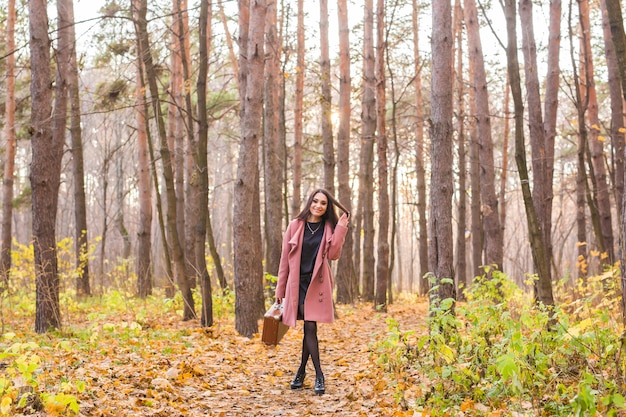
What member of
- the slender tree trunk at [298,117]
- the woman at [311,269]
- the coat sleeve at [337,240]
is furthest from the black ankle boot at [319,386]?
the slender tree trunk at [298,117]

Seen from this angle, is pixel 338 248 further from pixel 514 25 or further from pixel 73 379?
pixel 514 25

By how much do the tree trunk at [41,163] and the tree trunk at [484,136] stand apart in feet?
26.9

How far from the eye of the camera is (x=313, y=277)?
5895mm

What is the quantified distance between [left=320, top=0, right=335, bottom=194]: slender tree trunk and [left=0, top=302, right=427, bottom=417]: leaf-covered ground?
513 centimetres

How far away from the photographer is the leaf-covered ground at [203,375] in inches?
190

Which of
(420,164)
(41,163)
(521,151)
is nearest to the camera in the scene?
(521,151)

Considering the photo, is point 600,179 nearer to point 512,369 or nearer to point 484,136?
point 484,136

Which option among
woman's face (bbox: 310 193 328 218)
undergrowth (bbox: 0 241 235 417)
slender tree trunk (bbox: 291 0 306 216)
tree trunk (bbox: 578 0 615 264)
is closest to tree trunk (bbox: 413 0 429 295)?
slender tree trunk (bbox: 291 0 306 216)

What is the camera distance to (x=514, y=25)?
6.55 meters

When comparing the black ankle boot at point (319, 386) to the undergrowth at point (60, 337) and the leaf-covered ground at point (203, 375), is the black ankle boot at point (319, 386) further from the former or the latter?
the undergrowth at point (60, 337)

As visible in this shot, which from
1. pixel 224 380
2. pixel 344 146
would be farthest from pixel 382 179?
pixel 224 380

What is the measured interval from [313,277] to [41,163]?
15.1ft

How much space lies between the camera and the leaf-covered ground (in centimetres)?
483

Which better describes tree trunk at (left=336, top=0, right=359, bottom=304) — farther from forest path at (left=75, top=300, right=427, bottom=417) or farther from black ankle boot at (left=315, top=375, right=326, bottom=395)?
black ankle boot at (left=315, top=375, right=326, bottom=395)
